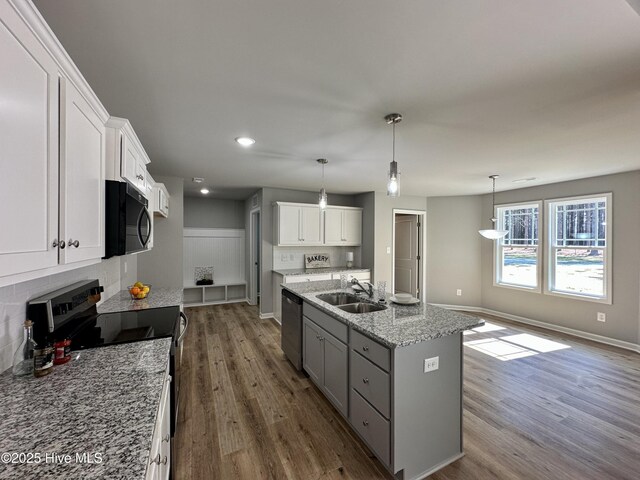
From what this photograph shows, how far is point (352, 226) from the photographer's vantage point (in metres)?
5.56

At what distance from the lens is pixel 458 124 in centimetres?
222

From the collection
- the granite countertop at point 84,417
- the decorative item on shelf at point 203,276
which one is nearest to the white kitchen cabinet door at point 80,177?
the granite countertop at point 84,417

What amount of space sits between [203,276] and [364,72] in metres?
5.51

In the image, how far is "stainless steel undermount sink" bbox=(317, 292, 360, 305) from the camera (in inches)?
111

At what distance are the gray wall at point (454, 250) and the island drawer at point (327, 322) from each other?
4.10m

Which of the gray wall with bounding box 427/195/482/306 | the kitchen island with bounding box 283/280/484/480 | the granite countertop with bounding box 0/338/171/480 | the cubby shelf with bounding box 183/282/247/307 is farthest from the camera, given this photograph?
the cubby shelf with bounding box 183/282/247/307

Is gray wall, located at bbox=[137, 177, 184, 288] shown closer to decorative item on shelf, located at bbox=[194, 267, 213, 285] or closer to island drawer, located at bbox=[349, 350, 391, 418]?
decorative item on shelf, located at bbox=[194, 267, 213, 285]

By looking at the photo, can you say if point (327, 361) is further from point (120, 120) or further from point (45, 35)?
point (45, 35)

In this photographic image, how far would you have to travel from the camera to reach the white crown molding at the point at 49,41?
31.4 inches

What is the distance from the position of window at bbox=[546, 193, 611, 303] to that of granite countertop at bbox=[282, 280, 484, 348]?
3.67 m

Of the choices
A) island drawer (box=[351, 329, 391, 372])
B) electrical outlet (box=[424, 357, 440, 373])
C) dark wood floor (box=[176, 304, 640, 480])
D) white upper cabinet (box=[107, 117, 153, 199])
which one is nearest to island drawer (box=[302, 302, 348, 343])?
island drawer (box=[351, 329, 391, 372])

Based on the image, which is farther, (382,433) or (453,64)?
(382,433)

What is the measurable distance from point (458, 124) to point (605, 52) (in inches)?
36.3

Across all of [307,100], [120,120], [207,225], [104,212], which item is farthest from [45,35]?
[207,225]
